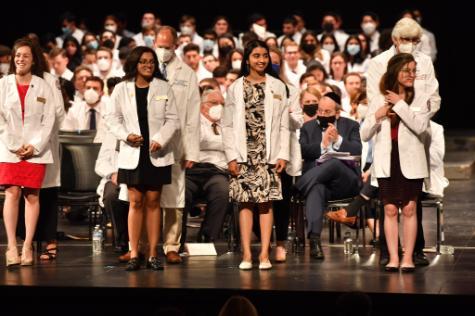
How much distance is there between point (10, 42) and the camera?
17859 mm

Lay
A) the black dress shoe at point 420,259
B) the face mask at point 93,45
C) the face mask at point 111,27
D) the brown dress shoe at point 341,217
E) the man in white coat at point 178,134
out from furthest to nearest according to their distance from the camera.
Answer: the face mask at point 111,27 → the face mask at point 93,45 → the brown dress shoe at point 341,217 → the man in white coat at point 178,134 → the black dress shoe at point 420,259

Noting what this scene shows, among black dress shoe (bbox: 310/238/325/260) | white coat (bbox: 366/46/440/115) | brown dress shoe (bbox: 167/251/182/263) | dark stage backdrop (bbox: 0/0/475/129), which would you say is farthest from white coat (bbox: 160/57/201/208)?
dark stage backdrop (bbox: 0/0/475/129)

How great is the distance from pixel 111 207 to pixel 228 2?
10103mm

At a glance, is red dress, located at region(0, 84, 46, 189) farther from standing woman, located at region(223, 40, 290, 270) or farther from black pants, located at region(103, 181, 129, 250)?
standing woman, located at region(223, 40, 290, 270)

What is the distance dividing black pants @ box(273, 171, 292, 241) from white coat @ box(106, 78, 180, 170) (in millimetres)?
900

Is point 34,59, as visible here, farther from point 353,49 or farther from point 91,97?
point 353,49

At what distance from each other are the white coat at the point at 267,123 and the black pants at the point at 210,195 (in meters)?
1.09

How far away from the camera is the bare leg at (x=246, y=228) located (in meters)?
8.05

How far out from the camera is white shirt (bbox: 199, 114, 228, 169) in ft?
30.6

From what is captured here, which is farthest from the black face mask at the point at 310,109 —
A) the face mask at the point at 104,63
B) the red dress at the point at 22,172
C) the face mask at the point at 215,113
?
the face mask at the point at 104,63

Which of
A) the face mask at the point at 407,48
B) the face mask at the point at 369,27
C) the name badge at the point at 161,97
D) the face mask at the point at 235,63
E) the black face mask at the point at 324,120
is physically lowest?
the black face mask at the point at 324,120

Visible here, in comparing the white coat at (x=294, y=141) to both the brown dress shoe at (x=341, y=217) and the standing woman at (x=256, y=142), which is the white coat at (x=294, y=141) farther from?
the brown dress shoe at (x=341, y=217)

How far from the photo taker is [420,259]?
8.15 metres

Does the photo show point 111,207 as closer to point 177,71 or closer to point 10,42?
point 177,71
